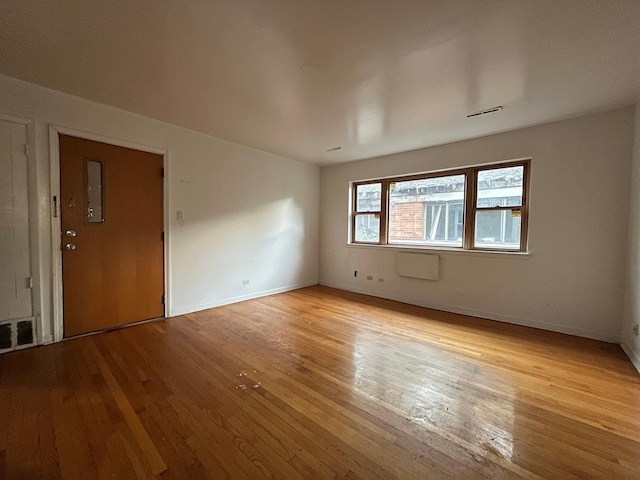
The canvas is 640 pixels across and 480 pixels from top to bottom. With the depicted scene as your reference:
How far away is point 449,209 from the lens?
412cm

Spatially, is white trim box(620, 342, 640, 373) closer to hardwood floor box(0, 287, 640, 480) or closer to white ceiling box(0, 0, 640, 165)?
hardwood floor box(0, 287, 640, 480)

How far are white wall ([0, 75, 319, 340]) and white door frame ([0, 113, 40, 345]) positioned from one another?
2 cm

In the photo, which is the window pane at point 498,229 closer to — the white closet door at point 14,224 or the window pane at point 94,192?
the window pane at point 94,192

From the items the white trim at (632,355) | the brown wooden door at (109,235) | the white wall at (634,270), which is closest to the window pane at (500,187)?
the white wall at (634,270)

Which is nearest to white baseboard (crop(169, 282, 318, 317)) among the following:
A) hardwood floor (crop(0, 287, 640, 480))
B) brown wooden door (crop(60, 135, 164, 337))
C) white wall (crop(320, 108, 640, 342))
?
brown wooden door (crop(60, 135, 164, 337))

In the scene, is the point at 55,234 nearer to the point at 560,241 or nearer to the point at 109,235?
the point at 109,235

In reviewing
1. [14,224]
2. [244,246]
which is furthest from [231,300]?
[14,224]

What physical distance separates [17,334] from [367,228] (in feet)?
15.5

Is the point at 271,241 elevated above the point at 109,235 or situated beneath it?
situated beneath

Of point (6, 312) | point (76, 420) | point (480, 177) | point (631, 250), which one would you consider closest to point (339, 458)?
point (76, 420)

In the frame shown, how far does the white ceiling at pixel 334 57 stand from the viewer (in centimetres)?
162

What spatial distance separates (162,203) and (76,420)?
2453 mm

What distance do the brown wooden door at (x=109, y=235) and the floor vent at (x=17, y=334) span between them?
255 millimetres

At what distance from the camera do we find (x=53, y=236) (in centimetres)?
270
